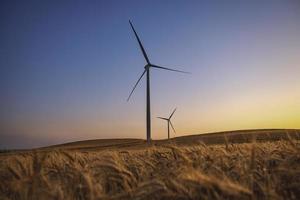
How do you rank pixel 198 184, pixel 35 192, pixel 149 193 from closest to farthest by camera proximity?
pixel 198 184 → pixel 149 193 → pixel 35 192

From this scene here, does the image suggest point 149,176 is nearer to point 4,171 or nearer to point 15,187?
point 15,187

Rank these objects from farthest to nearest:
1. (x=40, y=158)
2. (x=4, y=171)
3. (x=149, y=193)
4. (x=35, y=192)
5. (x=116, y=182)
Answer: (x=4, y=171) < (x=116, y=182) < (x=40, y=158) < (x=35, y=192) < (x=149, y=193)

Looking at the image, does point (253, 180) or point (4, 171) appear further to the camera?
point (4, 171)

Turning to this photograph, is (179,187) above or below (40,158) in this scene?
below

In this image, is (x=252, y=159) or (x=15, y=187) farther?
(x=252, y=159)

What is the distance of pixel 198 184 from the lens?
6.72 ft

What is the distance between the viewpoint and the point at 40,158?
278 centimetres

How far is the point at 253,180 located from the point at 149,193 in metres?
0.81

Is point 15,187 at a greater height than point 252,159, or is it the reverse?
point 252,159

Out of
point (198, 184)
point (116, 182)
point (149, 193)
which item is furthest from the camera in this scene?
point (116, 182)

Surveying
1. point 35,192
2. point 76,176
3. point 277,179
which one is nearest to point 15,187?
point 35,192

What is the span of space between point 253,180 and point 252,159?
37 centimetres

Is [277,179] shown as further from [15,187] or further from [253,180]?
[15,187]

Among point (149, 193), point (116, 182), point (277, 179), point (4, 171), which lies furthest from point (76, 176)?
point (277, 179)
